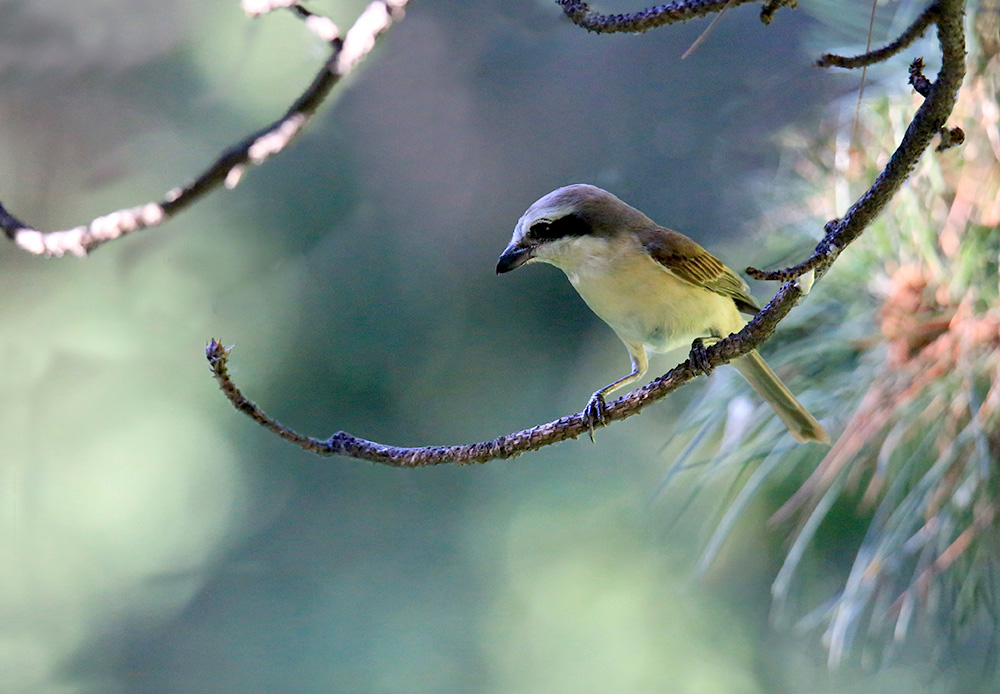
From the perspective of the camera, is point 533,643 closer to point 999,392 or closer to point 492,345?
point 492,345

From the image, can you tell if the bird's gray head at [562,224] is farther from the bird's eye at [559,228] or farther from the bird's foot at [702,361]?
the bird's foot at [702,361]

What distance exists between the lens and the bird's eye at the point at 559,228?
0.54 m

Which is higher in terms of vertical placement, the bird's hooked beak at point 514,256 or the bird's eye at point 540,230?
the bird's eye at point 540,230

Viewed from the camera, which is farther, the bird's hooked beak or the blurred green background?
the blurred green background

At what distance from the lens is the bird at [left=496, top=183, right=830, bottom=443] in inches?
21.6

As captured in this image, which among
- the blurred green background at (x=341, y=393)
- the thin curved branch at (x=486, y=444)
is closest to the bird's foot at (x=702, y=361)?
the thin curved branch at (x=486, y=444)

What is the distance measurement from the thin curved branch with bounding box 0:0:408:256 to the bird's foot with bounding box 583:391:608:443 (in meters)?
0.22

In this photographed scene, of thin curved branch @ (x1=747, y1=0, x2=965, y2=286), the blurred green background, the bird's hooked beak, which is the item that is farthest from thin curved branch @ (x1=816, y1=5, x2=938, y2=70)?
the blurred green background

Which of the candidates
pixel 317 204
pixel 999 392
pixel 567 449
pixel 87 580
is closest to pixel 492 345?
pixel 567 449

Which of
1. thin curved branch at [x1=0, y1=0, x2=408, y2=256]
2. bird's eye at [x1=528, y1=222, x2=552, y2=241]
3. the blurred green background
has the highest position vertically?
thin curved branch at [x1=0, y1=0, x2=408, y2=256]

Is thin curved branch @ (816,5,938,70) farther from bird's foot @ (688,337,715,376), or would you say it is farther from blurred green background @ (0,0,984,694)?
blurred green background @ (0,0,984,694)

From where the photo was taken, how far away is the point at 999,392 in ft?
1.61

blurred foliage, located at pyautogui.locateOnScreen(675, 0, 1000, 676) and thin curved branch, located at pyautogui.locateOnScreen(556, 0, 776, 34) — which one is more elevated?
thin curved branch, located at pyautogui.locateOnScreen(556, 0, 776, 34)

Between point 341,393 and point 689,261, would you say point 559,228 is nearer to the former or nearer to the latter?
point 689,261
